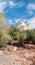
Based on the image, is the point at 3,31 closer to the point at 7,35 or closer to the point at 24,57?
the point at 7,35

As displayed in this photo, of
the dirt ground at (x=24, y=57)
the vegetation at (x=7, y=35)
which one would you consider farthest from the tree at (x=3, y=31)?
the dirt ground at (x=24, y=57)

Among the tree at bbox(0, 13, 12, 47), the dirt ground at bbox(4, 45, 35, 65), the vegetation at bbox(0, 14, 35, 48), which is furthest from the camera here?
the vegetation at bbox(0, 14, 35, 48)

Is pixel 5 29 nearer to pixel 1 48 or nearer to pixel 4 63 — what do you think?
pixel 1 48

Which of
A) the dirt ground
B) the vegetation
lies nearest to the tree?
the vegetation

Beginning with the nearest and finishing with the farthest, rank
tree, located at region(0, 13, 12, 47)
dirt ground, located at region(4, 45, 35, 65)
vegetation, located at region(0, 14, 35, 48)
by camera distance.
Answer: dirt ground, located at region(4, 45, 35, 65) → tree, located at region(0, 13, 12, 47) → vegetation, located at region(0, 14, 35, 48)

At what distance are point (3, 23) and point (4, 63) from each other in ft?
46.1

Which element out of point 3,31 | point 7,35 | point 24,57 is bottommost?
point 24,57

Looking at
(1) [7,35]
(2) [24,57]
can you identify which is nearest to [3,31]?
(1) [7,35]

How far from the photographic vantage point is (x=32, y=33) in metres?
43.5

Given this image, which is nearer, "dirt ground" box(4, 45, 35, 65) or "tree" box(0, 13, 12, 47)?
"dirt ground" box(4, 45, 35, 65)

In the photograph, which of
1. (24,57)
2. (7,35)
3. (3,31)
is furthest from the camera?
(7,35)

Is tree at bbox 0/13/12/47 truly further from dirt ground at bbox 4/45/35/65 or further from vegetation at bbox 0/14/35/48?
dirt ground at bbox 4/45/35/65

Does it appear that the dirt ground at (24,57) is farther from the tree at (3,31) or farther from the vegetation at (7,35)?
the vegetation at (7,35)

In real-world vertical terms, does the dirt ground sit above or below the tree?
below
